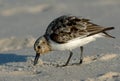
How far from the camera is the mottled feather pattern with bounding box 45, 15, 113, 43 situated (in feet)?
35.0

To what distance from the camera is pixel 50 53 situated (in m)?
12.3

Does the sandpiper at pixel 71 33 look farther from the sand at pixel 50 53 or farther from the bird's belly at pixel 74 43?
the sand at pixel 50 53

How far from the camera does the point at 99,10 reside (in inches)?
702

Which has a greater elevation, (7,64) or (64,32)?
(64,32)

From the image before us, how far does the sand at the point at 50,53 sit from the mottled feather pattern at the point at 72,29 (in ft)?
1.76

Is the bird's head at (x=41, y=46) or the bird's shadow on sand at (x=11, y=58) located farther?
the bird's shadow on sand at (x=11, y=58)

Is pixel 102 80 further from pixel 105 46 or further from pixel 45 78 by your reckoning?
pixel 105 46

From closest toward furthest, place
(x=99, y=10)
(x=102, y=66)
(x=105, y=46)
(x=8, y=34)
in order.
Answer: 1. (x=102, y=66)
2. (x=105, y=46)
3. (x=8, y=34)
4. (x=99, y=10)

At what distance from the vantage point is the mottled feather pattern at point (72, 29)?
35.0 feet

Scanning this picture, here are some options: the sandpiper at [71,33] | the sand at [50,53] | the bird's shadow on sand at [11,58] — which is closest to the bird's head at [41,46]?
the sandpiper at [71,33]

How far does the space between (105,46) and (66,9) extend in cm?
646

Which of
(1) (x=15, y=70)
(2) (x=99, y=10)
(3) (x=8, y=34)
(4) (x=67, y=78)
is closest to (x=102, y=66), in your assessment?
(4) (x=67, y=78)

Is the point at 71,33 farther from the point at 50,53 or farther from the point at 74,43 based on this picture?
the point at 50,53

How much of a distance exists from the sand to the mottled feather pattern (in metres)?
0.54
